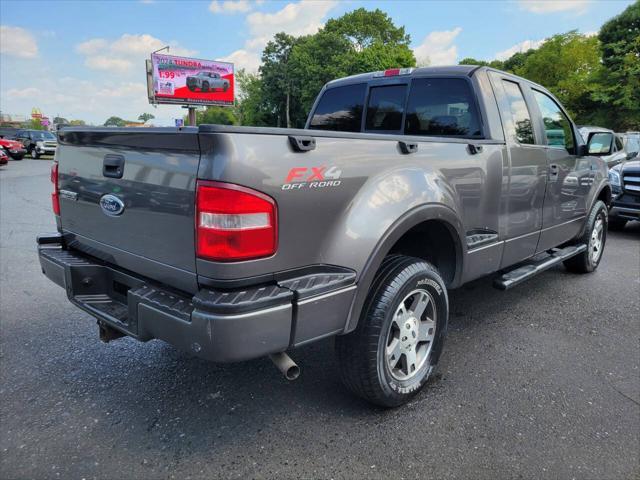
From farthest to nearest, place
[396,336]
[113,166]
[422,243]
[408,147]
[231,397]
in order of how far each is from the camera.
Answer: [422,243] → [231,397] → [396,336] → [408,147] → [113,166]

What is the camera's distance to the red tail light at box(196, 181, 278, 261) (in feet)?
6.07

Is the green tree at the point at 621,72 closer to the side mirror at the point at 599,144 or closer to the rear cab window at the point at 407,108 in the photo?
the side mirror at the point at 599,144

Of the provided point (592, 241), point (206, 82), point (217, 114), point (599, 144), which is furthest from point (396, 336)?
point (217, 114)

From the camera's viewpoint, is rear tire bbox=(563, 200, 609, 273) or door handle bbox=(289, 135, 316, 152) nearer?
door handle bbox=(289, 135, 316, 152)

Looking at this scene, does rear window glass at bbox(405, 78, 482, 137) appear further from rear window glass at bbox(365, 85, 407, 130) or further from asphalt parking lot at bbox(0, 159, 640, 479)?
asphalt parking lot at bbox(0, 159, 640, 479)

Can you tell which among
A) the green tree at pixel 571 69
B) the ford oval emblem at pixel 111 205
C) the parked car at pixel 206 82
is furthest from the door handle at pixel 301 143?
the parked car at pixel 206 82

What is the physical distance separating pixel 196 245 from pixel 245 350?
1.60 feet

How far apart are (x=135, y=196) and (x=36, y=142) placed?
29418 millimetres

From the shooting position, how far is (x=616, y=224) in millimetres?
8453

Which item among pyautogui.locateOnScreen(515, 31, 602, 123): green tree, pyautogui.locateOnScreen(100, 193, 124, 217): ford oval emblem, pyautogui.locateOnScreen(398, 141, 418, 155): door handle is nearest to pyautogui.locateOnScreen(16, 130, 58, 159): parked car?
pyautogui.locateOnScreen(100, 193, 124, 217): ford oval emblem

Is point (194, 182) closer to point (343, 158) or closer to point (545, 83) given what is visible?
point (343, 158)

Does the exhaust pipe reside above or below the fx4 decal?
below

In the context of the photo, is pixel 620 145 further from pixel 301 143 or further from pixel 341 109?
pixel 301 143

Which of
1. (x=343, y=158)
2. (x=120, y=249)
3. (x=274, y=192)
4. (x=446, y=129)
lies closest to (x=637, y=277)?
(x=446, y=129)
